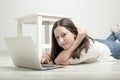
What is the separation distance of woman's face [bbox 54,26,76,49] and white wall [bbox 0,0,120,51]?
76.7 inches

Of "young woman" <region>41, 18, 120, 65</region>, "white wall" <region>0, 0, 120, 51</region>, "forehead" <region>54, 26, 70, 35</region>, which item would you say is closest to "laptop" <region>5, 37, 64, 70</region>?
"young woman" <region>41, 18, 120, 65</region>

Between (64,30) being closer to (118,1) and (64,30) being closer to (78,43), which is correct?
(78,43)

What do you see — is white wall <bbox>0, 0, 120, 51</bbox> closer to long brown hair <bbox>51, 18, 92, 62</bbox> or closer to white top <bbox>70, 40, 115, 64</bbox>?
white top <bbox>70, 40, 115, 64</bbox>

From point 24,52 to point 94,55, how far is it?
584mm

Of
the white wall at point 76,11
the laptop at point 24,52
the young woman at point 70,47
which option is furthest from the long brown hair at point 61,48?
the white wall at point 76,11

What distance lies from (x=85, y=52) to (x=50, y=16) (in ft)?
2.21

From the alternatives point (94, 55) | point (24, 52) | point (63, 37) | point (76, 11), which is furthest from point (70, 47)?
point (76, 11)

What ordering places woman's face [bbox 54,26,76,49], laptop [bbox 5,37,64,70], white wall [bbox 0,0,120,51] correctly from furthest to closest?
white wall [bbox 0,0,120,51] → woman's face [bbox 54,26,76,49] → laptop [bbox 5,37,64,70]

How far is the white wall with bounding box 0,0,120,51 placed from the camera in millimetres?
3602

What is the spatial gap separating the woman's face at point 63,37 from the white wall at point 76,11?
1.95 m

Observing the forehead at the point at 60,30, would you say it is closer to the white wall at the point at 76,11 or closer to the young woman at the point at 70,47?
the young woman at the point at 70,47

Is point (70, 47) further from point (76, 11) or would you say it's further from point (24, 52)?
point (76, 11)

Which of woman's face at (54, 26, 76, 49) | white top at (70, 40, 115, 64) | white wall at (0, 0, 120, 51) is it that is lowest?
white wall at (0, 0, 120, 51)

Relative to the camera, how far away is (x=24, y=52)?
53.6 inches
